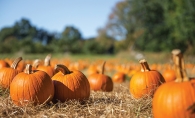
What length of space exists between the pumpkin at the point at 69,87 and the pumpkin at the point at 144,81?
1.02 metres

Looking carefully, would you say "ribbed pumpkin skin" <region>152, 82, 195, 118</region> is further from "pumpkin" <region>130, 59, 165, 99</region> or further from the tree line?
the tree line

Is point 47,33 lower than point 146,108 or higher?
higher

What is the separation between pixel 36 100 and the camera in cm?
392

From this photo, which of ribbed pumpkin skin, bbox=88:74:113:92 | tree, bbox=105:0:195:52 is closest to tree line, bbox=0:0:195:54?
tree, bbox=105:0:195:52

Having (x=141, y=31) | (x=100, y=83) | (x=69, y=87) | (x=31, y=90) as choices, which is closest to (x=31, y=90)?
(x=31, y=90)

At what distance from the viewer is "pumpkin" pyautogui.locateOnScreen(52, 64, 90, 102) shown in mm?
4254

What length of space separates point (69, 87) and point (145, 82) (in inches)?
55.0

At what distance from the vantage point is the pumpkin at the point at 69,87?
4.25 metres

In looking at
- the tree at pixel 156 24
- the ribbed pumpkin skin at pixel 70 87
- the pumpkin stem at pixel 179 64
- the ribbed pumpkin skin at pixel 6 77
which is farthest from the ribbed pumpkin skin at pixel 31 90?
the tree at pixel 156 24

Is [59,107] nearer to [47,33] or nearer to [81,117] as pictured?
[81,117]

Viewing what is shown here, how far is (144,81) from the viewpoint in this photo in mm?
4910

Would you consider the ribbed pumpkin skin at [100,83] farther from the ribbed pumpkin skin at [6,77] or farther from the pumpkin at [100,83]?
the ribbed pumpkin skin at [6,77]

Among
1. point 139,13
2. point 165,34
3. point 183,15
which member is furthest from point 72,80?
point 139,13

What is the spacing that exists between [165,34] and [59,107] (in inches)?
1427
